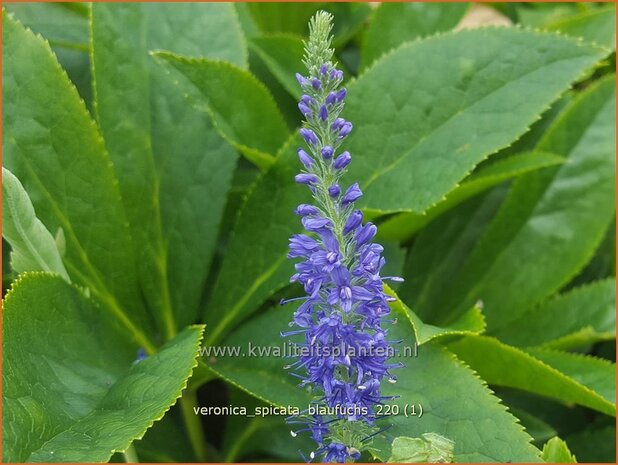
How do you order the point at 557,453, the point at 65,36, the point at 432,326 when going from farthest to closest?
the point at 65,36
the point at 432,326
the point at 557,453

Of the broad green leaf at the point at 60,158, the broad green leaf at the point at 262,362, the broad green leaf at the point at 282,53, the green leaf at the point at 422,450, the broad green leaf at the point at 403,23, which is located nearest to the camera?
the green leaf at the point at 422,450

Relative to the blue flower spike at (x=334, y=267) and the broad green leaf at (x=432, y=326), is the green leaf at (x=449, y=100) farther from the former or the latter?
the blue flower spike at (x=334, y=267)

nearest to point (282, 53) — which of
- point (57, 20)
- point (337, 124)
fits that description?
point (57, 20)

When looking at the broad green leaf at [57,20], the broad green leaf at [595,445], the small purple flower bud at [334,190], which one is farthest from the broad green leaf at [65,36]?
the broad green leaf at [595,445]

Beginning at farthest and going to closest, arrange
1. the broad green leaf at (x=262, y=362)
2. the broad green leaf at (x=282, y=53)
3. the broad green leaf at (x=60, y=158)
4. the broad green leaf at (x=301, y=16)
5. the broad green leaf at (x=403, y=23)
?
the broad green leaf at (x=301, y=16) → the broad green leaf at (x=403, y=23) → the broad green leaf at (x=282, y=53) → the broad green leaf at (x=60, y=158) → the broad green leaf at (x=262, y=362)

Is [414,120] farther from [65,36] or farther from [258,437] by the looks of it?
[65,36]

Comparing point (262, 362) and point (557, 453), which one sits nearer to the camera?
point (557, 453)
